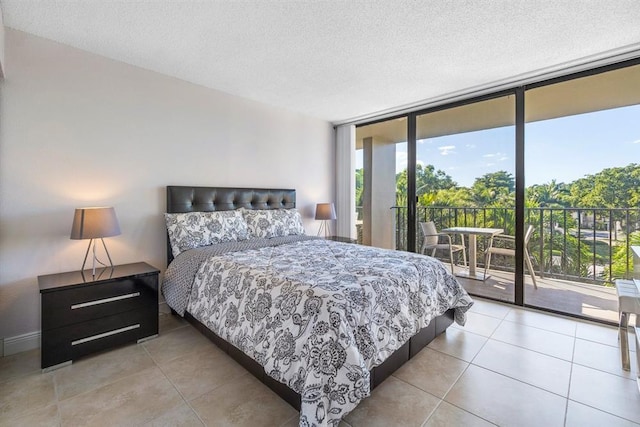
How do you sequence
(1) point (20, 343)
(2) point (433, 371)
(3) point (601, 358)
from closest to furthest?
1. (2) point (433, 371)
2. (3) point (601, 358)
3. (1) point (20, 343)

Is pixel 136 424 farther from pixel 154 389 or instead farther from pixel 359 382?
pixel 359 382

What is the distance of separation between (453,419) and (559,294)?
2.81 metres

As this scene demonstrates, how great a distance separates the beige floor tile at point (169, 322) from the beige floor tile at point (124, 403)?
74cm

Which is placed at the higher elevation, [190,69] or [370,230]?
[190,69]

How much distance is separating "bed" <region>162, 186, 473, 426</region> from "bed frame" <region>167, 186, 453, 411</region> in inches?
0.4

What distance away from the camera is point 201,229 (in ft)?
9.14

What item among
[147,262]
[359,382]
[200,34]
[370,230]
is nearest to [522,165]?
[370,230]

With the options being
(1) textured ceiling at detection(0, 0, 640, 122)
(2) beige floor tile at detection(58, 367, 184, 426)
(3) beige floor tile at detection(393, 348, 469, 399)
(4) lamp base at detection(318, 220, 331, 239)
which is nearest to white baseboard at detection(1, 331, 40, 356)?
(2) beige floor tile at detection(58, 367, 184, 426)

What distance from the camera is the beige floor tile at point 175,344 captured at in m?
2.15

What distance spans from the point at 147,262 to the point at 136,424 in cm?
166

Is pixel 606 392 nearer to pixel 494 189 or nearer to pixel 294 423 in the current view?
pixel 294 423

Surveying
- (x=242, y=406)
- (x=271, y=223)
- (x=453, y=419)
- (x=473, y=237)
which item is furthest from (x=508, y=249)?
(x=242, y=406)

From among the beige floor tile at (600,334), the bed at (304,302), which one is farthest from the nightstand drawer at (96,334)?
the beige floor tile at (600,334)

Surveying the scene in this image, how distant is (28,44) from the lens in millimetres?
2205
